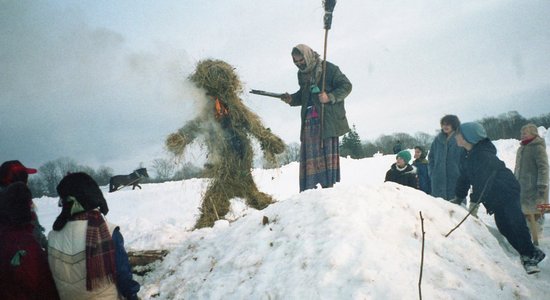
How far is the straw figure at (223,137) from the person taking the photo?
558cm

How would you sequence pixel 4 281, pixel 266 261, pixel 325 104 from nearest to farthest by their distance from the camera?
pixel 4 281 → pixel 266 261 → pixel 325 104

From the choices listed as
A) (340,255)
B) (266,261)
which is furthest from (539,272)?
(266,261)

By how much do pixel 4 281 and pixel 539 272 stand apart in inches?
189

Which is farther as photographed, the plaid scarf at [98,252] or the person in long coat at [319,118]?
the person in long coat at [319,118]

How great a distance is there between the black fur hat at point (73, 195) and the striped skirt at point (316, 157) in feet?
9.87

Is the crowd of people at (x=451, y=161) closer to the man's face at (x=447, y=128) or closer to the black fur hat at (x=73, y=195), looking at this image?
the man's face at (x=447, y=128)

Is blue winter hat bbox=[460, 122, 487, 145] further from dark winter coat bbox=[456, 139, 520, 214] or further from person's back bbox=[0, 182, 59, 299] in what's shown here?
person's back bbox=[0, 182, 59, 299]

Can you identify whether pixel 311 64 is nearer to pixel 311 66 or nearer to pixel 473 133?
pixel 311 66

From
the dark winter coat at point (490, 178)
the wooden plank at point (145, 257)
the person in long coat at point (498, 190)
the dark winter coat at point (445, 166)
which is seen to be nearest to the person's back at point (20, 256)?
the wooden plank at point (145, 257)

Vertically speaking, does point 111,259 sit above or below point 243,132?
below

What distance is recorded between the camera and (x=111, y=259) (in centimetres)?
246

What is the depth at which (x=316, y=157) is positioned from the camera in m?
Answer: 4.83

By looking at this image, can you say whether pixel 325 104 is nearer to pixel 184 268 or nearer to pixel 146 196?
pixel 184 268

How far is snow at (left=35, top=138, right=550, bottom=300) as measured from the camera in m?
2.45
